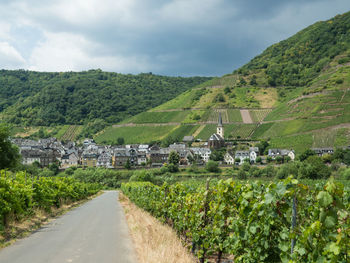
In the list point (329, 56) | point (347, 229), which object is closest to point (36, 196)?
point (347, 229)

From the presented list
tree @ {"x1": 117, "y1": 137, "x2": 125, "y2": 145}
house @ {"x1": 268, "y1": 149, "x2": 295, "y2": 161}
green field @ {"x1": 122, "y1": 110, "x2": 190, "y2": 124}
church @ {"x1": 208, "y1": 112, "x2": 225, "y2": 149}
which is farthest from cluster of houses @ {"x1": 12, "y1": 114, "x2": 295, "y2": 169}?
green field @ {"x1": 122, "y1": 110, "x2": 190, "y2": 124}

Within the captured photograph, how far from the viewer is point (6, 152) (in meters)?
42.5

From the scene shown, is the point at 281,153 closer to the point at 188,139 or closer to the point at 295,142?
the point at 295,142

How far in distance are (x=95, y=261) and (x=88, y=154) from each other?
13922cm

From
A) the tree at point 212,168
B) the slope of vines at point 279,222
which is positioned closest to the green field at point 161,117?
the tree at point 212,168

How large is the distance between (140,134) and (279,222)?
483 ft

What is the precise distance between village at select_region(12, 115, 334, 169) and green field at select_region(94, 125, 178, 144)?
509cm

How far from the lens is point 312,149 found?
91.2 meters

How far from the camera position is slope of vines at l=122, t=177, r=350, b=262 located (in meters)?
3.39

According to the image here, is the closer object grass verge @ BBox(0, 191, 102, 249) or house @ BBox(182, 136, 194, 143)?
grass verge @ BBox(0, 191, 102, 249)

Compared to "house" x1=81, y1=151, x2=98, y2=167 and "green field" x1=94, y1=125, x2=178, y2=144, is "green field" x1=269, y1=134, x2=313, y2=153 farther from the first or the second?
"house" x1=81, y1=151, x2=98, y2=167

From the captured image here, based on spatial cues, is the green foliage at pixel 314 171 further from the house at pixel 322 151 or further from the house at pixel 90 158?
the house at pixel 90 158

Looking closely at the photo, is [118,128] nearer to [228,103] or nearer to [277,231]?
[228,103]

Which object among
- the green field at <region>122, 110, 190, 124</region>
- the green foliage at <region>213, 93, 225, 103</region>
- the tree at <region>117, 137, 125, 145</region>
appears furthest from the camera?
the green foliage at <region>213, 93, 225, 103</region>
